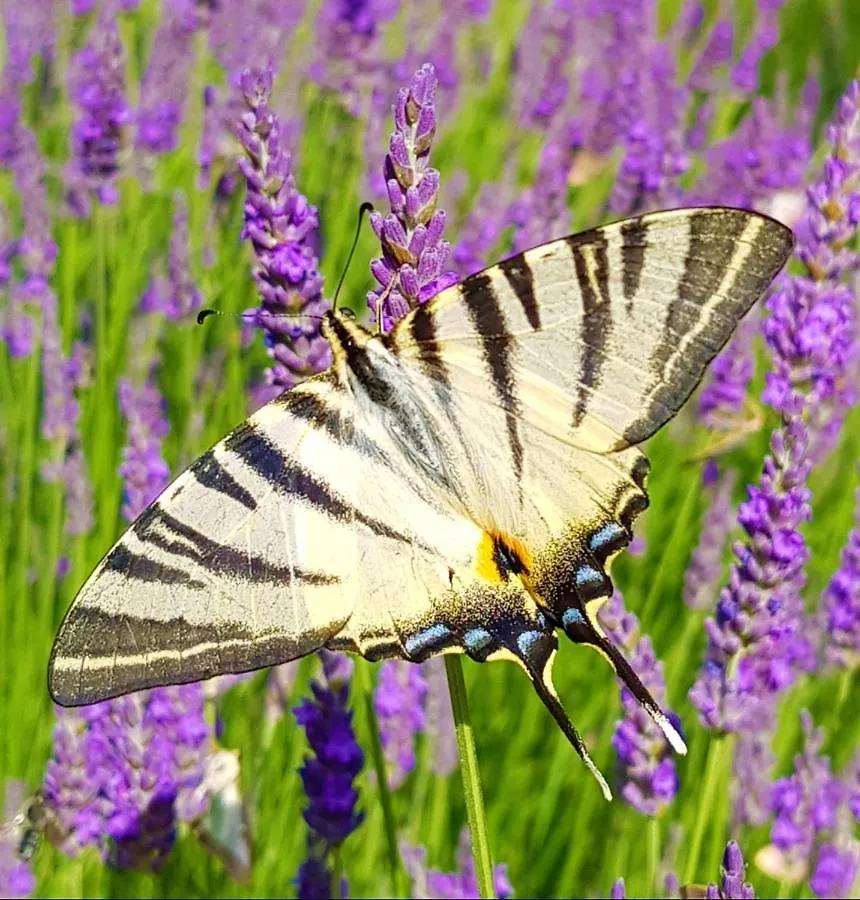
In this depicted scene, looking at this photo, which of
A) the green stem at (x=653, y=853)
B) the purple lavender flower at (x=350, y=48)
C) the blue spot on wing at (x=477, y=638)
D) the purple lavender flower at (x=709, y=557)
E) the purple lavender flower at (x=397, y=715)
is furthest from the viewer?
the purple lavender flower at (x=350, y=48)

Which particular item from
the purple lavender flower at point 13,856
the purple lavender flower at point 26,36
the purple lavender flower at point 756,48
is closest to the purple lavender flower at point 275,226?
the purple lavender flower at point 13,856

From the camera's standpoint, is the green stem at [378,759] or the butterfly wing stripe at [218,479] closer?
the butterfly wing stripe at [218,479]

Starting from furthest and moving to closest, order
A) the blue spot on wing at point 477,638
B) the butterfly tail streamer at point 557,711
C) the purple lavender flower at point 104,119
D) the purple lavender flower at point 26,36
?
the purple lavender flower at point 26,36 < the purple lavender flower at point 104,119 < the blue spot on wing at point 477,638 < the butterfly tail streamer at point 557,711

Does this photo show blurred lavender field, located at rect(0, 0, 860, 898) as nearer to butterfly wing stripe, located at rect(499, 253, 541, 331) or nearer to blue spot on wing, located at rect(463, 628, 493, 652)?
butterfly wing stripe, located at rect(499, 253, 541, 331)

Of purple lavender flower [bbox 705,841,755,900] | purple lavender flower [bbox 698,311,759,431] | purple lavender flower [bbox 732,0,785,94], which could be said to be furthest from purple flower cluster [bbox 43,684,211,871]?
purple lavender flower [bbox 732,0,785,94]

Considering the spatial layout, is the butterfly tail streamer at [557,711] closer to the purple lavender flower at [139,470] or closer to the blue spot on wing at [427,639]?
the blue spot on wing at [427,639]

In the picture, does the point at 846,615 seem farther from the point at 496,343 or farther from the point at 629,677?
the point at 496,343
